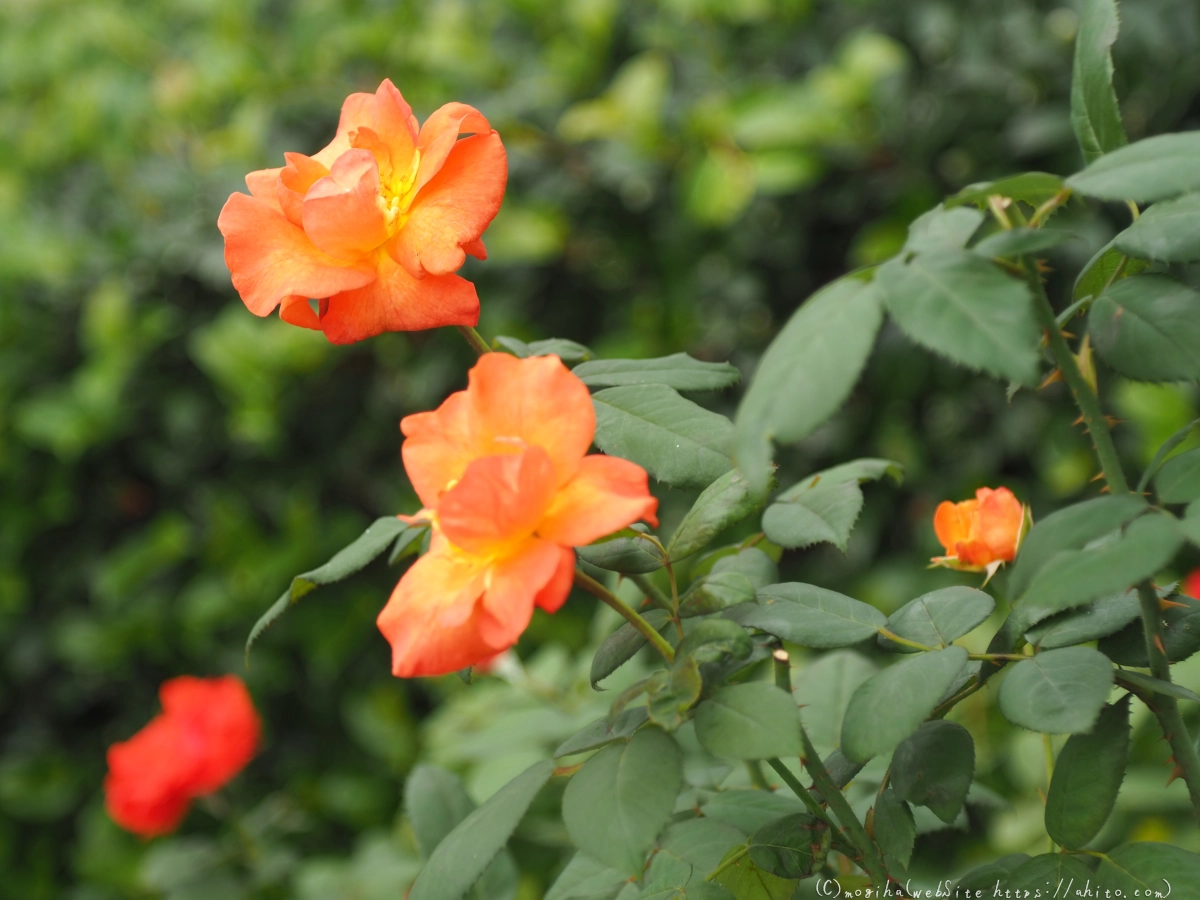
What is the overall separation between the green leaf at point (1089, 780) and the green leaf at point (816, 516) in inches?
5.4

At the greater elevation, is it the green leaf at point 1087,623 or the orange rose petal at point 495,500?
the orange rose petal at point 495,500

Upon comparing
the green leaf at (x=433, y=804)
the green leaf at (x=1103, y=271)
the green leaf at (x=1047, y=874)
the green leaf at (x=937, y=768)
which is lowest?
the green leaf at (x=433, y=804)

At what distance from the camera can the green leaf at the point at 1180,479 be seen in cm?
40

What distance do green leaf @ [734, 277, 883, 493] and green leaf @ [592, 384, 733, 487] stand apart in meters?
0.10

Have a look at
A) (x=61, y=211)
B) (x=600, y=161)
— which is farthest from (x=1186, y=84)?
(x=61, y=211)

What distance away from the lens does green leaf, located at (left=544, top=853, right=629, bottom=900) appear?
0.55 m

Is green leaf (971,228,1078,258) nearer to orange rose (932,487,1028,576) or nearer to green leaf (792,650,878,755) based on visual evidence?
orange rose (932,487,1028,576)

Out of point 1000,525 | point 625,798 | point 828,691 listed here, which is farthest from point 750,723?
point 828,691

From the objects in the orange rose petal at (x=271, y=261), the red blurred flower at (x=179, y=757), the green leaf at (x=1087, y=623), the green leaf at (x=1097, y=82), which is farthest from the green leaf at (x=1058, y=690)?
the red blurred flower at (x=179, y=757)

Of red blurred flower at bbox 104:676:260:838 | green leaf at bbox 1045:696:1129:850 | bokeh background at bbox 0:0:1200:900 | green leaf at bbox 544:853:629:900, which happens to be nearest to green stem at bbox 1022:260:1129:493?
green leaf at bbox 1045:696:1129:850

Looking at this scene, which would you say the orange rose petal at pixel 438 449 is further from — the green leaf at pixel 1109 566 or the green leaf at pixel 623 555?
the green leaf at pixel 1109 566

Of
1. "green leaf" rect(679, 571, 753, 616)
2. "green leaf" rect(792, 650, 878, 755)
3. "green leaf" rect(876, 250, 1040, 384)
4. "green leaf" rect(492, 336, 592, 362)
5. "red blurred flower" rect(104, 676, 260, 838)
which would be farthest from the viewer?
"red blurred flower" rect(104, 676, 260, 838)

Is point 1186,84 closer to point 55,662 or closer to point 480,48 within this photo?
point 480,48

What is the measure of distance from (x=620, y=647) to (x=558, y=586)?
0.10 m
